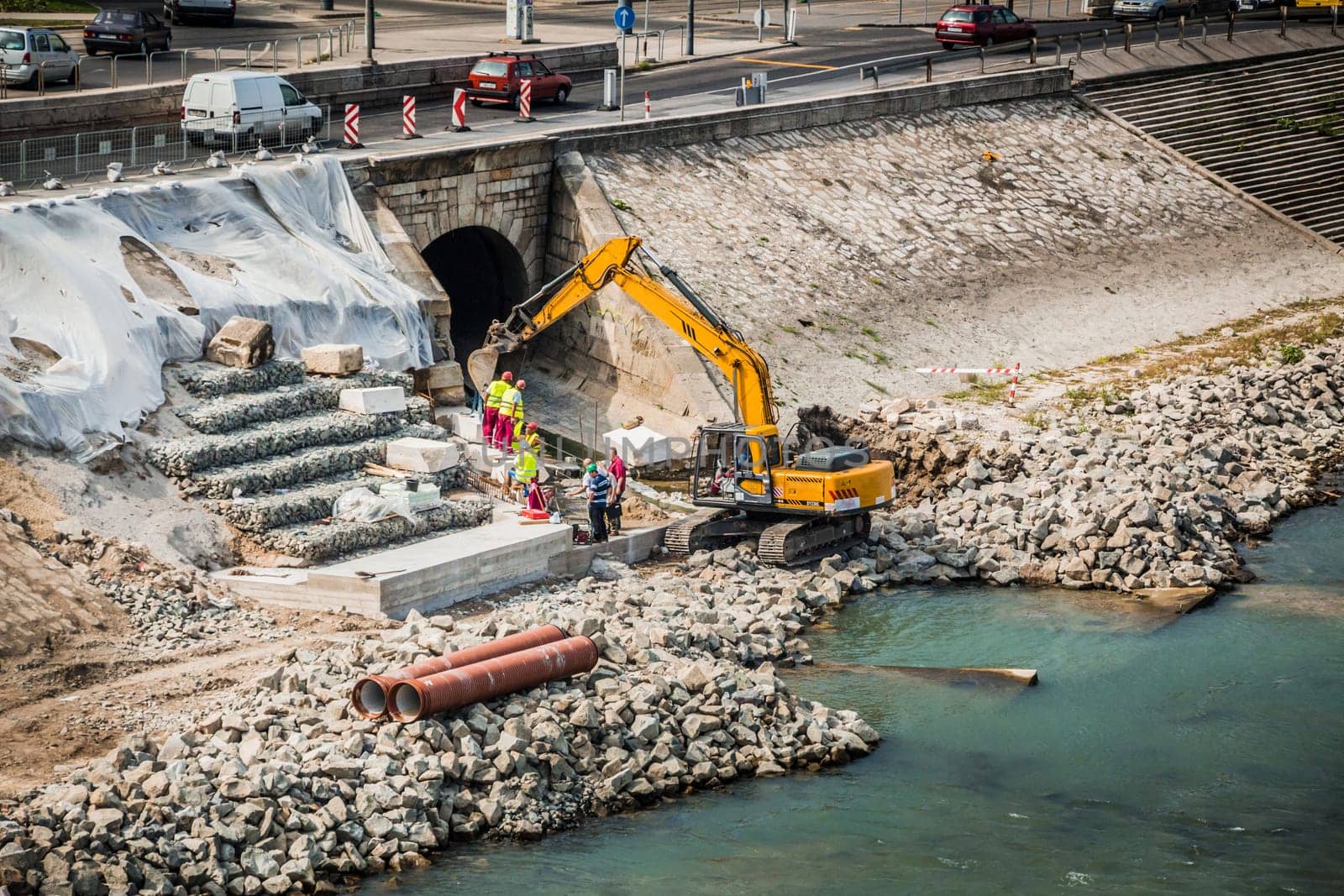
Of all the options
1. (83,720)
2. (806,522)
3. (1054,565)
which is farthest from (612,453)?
(83,720)

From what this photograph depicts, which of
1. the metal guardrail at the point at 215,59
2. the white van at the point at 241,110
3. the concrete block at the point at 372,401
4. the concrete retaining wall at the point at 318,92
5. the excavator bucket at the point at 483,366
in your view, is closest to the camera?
the concrete block at the point at 372,401

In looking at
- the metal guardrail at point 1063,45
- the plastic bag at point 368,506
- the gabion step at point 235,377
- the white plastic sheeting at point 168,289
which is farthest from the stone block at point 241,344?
the metal guardrail at point 1063,45

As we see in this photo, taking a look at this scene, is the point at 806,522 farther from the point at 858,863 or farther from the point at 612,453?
the point at 858,863

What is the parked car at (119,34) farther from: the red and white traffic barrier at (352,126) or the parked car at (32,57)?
the red and white traffic barrier at (352,126)

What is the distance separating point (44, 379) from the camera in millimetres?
25062

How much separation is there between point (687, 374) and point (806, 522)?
6.37 m

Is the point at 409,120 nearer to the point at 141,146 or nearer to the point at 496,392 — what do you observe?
the point at 141,146

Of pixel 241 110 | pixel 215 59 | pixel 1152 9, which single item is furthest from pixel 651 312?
pixel 1152 9

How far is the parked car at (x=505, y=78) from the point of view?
133ft

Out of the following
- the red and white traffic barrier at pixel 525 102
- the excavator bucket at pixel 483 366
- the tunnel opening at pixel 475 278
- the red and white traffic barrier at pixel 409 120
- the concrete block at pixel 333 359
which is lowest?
the excavator bucket at pixel 483 366

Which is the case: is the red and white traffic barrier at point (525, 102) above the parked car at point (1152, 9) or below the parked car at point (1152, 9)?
below

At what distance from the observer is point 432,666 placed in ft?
64.8

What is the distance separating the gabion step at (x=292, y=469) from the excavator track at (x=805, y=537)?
5.44 meters

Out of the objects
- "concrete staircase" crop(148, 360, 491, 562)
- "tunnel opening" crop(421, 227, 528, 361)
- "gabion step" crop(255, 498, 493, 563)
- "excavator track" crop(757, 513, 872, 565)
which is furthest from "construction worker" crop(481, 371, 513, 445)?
"tunnel opening" crop(421, 227, 528, 361)
